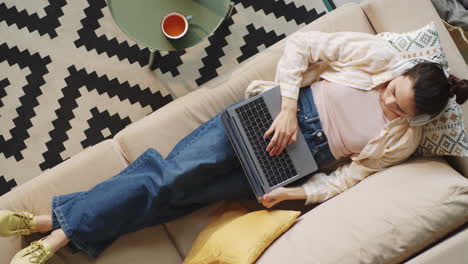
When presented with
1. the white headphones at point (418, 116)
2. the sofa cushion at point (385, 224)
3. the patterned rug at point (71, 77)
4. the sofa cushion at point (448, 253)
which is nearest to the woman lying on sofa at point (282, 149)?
the white headphones at point (418, 116)

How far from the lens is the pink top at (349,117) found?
4.66ft

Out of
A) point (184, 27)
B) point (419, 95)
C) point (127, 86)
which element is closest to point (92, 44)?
point (127, 86)

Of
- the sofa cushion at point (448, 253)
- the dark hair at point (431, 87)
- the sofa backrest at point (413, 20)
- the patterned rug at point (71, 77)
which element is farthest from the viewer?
the patterned rug at point (71, 77)

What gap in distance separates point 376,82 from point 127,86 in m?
1.20

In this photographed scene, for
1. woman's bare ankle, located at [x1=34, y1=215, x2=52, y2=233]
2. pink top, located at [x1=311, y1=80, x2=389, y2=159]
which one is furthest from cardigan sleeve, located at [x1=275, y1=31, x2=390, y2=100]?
woman's bare ankle, located at [x1=34, y1=215, x2=52, y2=233]

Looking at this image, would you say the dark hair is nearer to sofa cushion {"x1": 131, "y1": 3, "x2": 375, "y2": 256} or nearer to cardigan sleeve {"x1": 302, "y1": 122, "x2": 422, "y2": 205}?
cardigan sleeve {"x1": 302, "y1": 122, "x2": 422, "y2": 205}

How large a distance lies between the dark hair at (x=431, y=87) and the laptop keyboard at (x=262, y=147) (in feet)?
1.62

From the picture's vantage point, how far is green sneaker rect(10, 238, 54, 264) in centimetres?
131

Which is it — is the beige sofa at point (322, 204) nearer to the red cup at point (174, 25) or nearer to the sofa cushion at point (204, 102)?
the sofa cushion at point (204, 102)

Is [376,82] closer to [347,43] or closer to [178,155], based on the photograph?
[347,43]

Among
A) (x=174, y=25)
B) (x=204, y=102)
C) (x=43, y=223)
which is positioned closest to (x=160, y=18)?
(x=174, y=25)

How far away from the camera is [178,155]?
4.74 ft

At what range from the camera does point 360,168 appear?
143cm

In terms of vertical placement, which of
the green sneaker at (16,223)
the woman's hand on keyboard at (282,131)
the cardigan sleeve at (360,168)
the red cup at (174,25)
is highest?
the red cup at (174,25)
